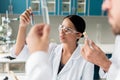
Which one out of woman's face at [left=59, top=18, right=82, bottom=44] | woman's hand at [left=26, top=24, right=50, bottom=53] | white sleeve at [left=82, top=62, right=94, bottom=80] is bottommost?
white sleeve at [left=82, top=62, right=94, bottom=80]

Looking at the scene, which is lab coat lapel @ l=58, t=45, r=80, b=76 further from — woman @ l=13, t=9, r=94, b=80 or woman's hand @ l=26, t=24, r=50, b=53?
woman's hand @ l=26, t=24, r=50, b=53

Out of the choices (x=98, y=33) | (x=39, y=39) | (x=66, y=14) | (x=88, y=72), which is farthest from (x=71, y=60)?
(x=98, y=33)

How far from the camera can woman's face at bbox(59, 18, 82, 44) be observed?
228 cm

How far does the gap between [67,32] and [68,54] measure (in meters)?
0.21

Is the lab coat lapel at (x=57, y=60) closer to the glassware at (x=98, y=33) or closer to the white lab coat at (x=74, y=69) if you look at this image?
the white lab coat at (x=74, y=69)

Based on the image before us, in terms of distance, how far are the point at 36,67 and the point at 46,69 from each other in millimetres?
34

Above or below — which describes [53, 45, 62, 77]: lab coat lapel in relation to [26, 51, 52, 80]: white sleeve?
below

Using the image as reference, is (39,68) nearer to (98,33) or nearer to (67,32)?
(67,32)

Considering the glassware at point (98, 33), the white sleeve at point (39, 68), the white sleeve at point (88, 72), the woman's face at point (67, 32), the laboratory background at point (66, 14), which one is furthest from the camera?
the glassware at point (98, 33)

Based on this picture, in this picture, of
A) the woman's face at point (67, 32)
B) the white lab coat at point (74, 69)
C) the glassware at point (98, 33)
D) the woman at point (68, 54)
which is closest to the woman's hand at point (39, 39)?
the woman at point (68, 54)

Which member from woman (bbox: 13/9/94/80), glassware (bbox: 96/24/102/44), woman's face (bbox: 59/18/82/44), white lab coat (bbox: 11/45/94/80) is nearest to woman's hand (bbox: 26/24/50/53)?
woman (bbox: 13/9/94/80)

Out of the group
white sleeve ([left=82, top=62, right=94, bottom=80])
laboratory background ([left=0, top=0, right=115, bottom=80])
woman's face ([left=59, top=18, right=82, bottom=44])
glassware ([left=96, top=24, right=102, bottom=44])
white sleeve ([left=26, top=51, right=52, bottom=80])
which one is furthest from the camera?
glassware ([left=96, top=24, right=102, bottom=44])

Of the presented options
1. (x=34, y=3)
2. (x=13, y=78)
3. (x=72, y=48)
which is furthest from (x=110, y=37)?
(x=13, y=78)

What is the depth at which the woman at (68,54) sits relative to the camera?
213cm
